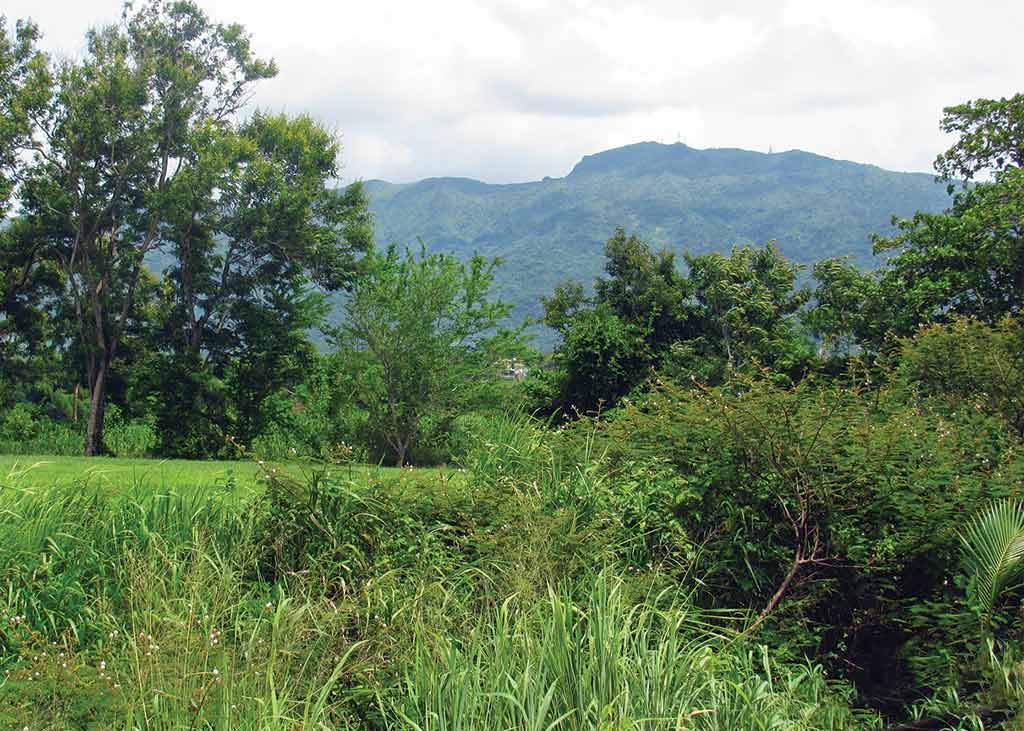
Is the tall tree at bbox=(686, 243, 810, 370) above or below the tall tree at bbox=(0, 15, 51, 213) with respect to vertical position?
below

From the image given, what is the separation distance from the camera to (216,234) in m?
23.0

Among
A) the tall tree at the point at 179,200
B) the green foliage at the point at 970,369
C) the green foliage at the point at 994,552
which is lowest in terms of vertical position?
the green foliage at the point at 994,552

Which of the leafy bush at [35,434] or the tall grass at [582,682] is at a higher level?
the tall grass at [582,682]

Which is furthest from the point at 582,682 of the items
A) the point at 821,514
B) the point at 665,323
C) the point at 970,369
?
the point at 665,323

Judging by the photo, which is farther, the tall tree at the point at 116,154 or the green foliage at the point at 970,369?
the tall tree at the point at 116,154

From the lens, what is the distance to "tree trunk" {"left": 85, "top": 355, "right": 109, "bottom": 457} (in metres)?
22.0

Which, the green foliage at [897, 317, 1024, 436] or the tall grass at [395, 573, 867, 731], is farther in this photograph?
the green foliage at [897, 317, 1024, 436]

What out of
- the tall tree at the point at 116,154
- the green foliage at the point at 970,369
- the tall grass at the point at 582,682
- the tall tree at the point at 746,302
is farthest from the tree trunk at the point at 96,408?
the tall grass at the point at 582,682

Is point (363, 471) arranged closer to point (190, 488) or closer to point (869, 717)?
point (190, 488)

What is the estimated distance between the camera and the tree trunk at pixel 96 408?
22.0 meters

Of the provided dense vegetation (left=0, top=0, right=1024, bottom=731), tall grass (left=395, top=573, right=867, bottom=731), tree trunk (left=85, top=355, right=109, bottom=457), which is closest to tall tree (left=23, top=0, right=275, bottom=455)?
tree trunk (left=85, top=355, right=109, bottom=457)

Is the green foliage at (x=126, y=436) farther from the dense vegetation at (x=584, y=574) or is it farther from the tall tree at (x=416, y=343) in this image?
the dense vegetation at (x=584, y=574)

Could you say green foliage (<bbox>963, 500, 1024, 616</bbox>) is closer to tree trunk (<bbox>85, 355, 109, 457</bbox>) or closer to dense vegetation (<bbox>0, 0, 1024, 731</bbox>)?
dense vegetation (<bbox>0, 0, 1024, 731</bbox>)

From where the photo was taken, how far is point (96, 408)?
22.3 metres
